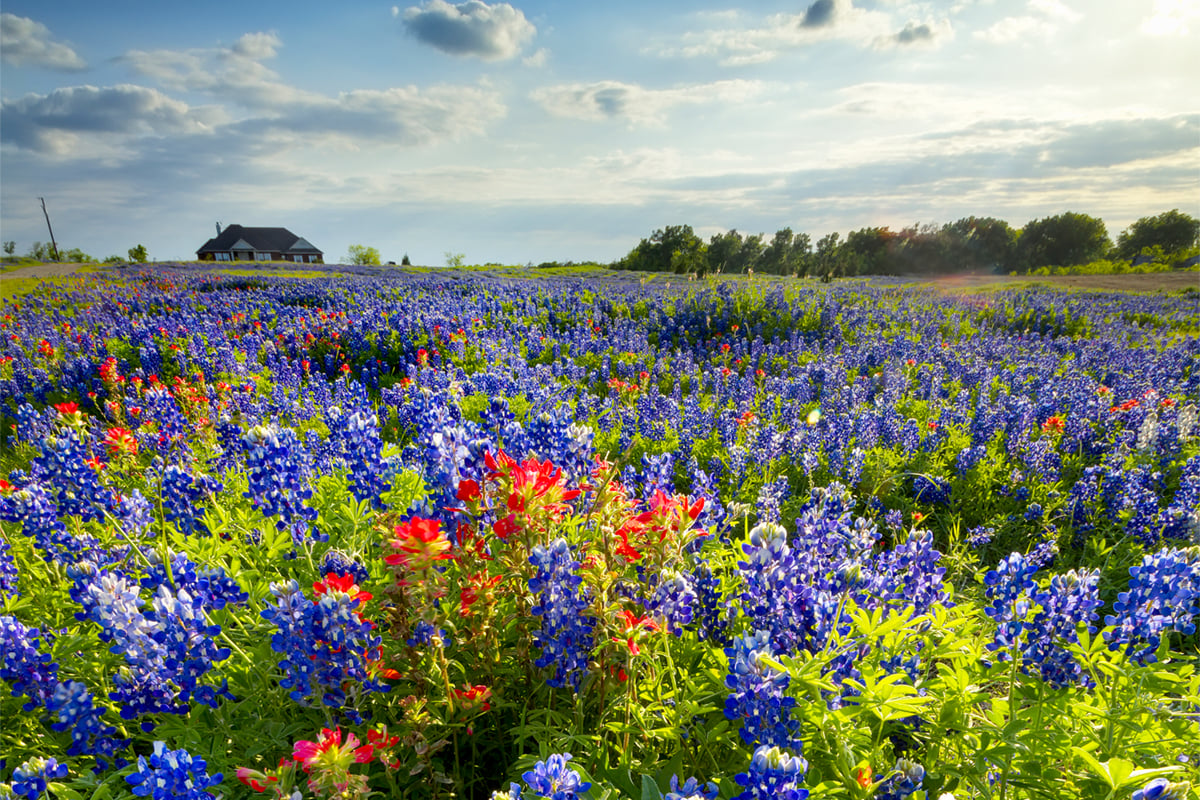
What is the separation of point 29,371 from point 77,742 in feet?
27.6

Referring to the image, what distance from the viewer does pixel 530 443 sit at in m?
2.69

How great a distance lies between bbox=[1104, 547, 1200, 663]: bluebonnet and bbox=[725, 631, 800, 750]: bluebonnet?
1.17 m

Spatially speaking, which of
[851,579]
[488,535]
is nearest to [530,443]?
[488,535]

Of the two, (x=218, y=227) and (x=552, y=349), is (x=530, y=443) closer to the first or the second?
(x=552, y=349)

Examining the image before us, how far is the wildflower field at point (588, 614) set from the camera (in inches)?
60.7

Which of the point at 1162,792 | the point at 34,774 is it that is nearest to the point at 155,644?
the point at 34,774

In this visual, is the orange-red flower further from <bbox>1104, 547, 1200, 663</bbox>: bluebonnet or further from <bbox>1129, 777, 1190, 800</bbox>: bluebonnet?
<bbox>1104, 547, 1200, 663</bbox>: bluebonnet

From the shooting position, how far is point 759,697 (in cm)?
144

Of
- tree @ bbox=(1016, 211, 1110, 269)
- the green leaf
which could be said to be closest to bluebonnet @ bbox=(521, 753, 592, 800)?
the green leaf

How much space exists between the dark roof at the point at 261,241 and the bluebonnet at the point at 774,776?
9492 cm

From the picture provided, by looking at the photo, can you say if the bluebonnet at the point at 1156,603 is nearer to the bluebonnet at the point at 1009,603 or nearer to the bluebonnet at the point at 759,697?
the bluebonnet at the point at 1009,603

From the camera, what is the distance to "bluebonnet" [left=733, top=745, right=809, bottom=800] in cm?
122

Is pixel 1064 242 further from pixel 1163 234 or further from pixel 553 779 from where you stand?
pixel 553 779

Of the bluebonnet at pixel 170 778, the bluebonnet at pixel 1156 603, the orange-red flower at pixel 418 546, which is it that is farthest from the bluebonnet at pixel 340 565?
the bluebonnet at pixel 1156 603
